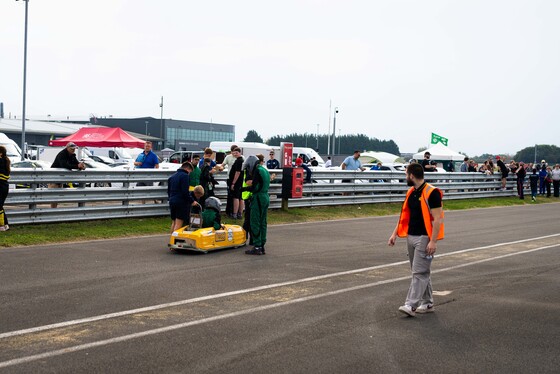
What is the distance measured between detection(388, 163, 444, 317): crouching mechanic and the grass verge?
303 inches

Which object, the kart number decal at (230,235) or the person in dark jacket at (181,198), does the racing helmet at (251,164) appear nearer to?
the kart number decal at (230,235)

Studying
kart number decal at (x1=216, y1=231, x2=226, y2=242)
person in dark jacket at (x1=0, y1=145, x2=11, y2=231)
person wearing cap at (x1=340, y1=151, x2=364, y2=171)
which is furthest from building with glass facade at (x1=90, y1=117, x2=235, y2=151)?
kart number decal at (x1=216, y1=231, x2=226, y2=242)

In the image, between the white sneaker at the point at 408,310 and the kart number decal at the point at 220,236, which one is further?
the kart number decal at the point at 220,236

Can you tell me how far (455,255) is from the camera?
1246 cm

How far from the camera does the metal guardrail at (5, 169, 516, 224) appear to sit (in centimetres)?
1428

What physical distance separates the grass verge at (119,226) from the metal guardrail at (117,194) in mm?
183

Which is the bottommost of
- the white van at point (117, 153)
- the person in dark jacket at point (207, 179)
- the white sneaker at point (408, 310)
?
the white sneaker at point (408, 310)

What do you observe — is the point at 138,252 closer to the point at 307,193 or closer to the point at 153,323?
the point at 153,323

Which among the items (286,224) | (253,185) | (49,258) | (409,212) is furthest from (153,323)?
(286,224)

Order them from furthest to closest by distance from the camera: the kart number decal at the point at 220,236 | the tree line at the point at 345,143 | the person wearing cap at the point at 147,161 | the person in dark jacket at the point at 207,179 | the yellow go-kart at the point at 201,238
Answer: the tree line at the point at 345,143 < the person wearing cap at the point at 147,161 < the person in dark jacket at the point at 207,179 < the kart number decal at the point at 220,236 < the yellow go-kart at the point at 201,238

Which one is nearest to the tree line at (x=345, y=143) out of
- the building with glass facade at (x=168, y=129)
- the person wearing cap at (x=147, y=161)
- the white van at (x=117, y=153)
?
the building with glass facade at (x=168, y=129)

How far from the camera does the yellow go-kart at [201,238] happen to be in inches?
468

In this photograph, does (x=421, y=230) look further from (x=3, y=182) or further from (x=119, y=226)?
(x=119, y=226)

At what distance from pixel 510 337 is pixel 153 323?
3.46 m
